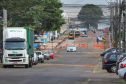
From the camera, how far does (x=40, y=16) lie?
52906 mm

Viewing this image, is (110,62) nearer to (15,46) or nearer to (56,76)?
(56,76)

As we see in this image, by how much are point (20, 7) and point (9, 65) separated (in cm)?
709

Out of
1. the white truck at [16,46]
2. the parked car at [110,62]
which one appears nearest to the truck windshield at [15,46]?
the white truck at [16,46]

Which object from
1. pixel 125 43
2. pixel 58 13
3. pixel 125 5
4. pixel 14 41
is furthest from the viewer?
pixel 58 13

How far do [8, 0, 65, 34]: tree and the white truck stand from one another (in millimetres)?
19549

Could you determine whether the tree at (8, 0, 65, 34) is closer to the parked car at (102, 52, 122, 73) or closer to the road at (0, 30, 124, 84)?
the road at (0, 30, 124, 84)

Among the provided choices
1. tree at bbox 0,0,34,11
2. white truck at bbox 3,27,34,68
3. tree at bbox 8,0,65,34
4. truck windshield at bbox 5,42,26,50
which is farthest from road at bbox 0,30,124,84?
tree at bbox 8,0,65,34

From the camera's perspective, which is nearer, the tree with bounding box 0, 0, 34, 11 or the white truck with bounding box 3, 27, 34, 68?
the white truck with bounding box 3, 27, 34, 68

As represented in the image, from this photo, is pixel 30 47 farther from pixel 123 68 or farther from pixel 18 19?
pixel 18 19

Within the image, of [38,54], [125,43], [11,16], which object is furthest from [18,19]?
[125,43]

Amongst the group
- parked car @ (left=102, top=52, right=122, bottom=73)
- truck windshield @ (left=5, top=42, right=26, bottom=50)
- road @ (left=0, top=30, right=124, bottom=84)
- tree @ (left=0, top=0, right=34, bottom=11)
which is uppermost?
tree @ (left=0, top=0, right=34, bottom=11)

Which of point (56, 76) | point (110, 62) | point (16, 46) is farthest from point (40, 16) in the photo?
point (56, 76)

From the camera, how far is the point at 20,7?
110ft

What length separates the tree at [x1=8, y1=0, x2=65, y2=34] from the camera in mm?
50225
